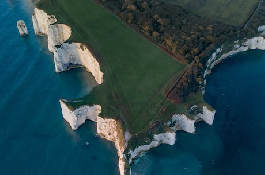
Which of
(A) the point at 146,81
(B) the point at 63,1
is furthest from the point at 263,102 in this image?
(B) the point at 63,1

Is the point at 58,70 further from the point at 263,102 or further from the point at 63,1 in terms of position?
the point at 263,102

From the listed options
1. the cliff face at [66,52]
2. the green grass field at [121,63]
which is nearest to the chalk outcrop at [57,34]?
the cliff face at [66,52]

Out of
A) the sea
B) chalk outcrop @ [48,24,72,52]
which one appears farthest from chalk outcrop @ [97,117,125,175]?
chalk outcrop @ [48,24,72,52]

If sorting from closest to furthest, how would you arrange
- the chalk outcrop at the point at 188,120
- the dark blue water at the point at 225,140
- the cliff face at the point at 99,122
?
the dark blue water at the point at 225,140, the cliff face at the point at 99,122, the chalk outcrop at the point at 188,120

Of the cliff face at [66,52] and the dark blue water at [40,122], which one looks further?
the cliff face at [66,52]

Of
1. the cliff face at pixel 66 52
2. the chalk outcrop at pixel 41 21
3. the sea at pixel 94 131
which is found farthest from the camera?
the chalk outcrop at pixel 41 21

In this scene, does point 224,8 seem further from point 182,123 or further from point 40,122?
point 40,122

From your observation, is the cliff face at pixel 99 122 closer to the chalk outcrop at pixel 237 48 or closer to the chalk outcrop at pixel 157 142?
the chalk outcrop at pixel 157 142
